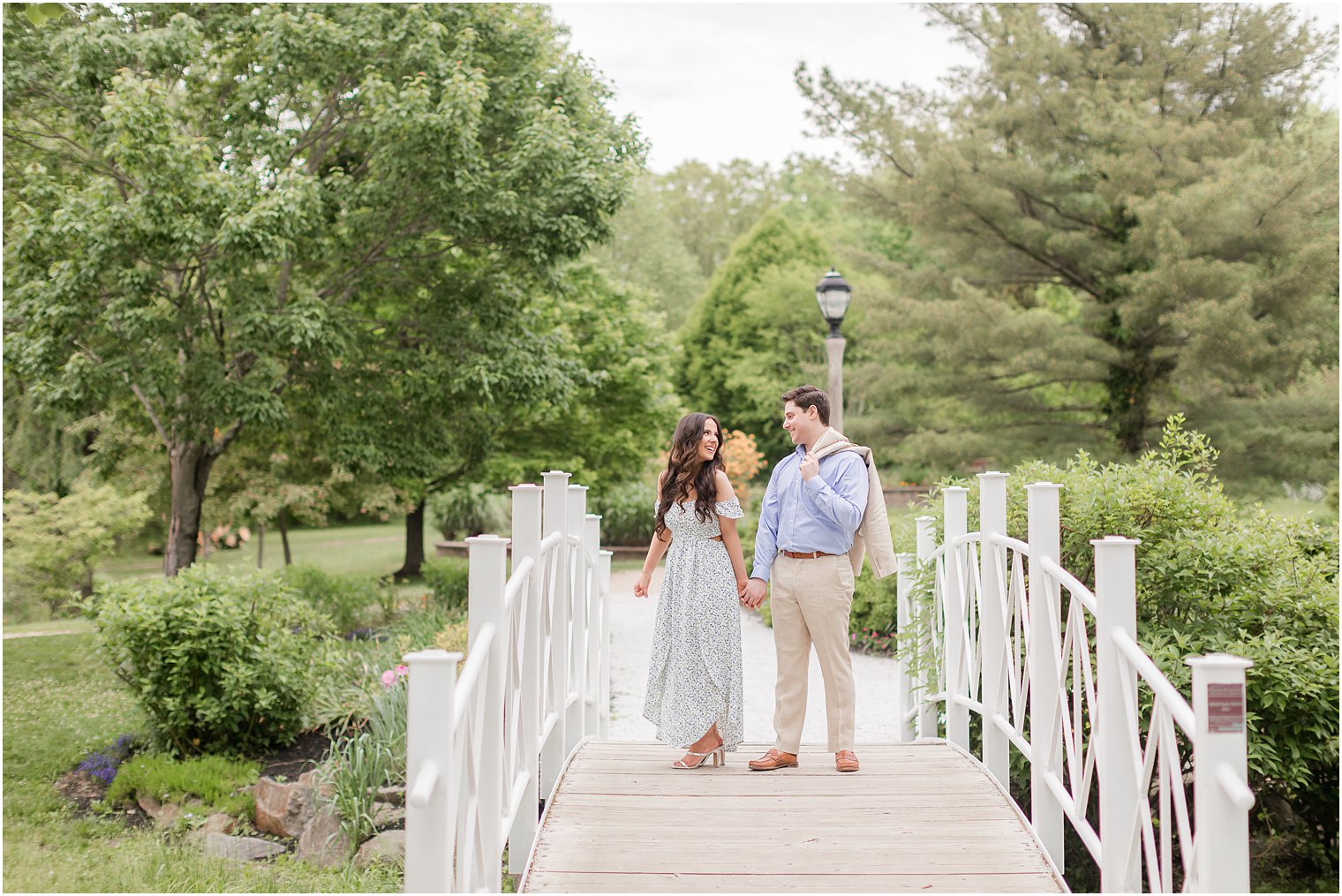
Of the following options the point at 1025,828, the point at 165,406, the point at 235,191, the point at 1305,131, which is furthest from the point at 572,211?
the point at 1305,131

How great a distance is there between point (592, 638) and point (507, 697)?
2.17 m

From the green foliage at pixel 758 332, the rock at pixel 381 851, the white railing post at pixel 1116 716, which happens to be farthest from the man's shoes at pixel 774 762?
the green foliage at pixel 758 332

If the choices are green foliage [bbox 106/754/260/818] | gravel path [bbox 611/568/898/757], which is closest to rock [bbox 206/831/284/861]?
green foliage [bbox 106/754/260/818]

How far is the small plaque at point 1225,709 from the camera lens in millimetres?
2182

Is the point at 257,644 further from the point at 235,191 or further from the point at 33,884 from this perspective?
the point at 235,191

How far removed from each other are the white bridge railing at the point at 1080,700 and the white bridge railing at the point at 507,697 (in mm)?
1602

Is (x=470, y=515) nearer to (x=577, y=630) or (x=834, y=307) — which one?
(x=834, y=307)

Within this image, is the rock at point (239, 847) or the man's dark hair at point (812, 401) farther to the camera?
the rock at point (239, 847)

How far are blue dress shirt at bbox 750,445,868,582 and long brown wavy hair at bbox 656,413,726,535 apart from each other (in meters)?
0.31

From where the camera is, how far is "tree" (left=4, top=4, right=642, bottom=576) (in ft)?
32.0

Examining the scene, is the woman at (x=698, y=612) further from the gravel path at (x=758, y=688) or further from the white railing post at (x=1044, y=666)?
the white railing post at (x=1044, y=666)

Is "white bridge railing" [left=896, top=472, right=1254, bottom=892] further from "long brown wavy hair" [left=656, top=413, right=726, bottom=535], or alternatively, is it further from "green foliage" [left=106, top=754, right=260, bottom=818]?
"green foliage" [left=106, top=754, right=260, bottom=818]

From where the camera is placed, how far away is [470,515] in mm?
23672

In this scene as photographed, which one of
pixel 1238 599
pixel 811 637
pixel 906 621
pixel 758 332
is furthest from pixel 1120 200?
pixel 758 332
